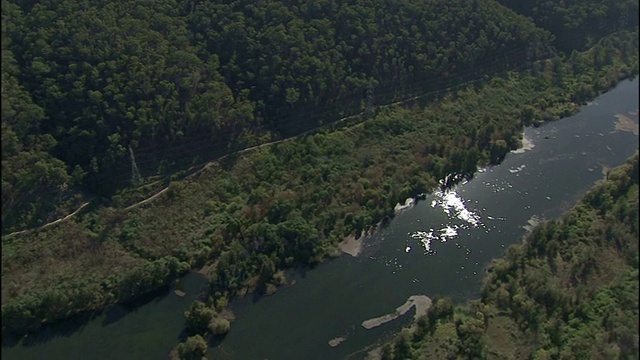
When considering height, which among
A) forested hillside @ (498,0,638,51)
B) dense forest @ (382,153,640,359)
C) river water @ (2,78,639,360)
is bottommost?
dense forest @ (382,153,640,359)

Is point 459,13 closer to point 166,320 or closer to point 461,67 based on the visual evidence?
point 461,67

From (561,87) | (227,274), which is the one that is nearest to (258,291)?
(227,274)

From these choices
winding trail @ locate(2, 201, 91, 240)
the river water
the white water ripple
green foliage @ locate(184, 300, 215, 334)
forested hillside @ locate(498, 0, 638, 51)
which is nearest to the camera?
the river water

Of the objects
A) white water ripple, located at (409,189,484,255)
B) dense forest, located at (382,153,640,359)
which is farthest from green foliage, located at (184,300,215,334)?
white water ripple, located at (409,189,484,255)

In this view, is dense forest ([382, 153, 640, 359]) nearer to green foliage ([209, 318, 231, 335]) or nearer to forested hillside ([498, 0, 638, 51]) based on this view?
green foliage ([209, 318, 231, 335])

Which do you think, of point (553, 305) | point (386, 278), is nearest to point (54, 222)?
point (386, 278)

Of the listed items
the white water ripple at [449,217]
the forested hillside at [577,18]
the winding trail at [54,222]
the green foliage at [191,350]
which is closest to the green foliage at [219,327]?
the green foliage at [191,350]

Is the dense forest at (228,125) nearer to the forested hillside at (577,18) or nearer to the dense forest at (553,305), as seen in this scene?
the forested hillside at (577,18)
